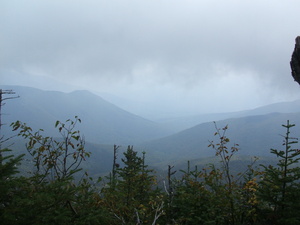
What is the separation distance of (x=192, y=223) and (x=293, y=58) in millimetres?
5473

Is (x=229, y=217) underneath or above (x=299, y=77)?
underneath

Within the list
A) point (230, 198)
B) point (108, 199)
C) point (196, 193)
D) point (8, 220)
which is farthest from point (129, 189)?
point (8, 220)

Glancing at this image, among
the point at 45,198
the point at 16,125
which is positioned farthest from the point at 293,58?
the point at 16,125

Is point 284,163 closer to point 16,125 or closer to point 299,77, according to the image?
point 299,77

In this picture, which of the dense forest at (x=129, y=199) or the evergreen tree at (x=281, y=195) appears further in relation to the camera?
the evergreen tree at (x=281, y=195)

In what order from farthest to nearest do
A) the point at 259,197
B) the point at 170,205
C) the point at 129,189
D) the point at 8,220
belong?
the point at 129,189
the point at 170,205
the point at 259,197
the point at 8,220

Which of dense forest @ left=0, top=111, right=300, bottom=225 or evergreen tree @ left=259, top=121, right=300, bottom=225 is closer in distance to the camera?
dense forest @ left=0, top=111, right=300, bottom=225

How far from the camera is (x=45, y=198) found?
405 cm

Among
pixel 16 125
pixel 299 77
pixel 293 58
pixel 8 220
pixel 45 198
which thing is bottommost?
pixel 8 220

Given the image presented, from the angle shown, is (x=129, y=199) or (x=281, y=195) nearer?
(x=281, y=195)

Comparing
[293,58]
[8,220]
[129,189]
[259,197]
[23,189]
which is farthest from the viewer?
[129,189]

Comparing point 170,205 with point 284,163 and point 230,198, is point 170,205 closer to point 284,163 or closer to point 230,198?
point 230,198

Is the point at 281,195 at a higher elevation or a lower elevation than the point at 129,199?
higher

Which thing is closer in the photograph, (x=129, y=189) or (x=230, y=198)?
(x=230, y=198)
